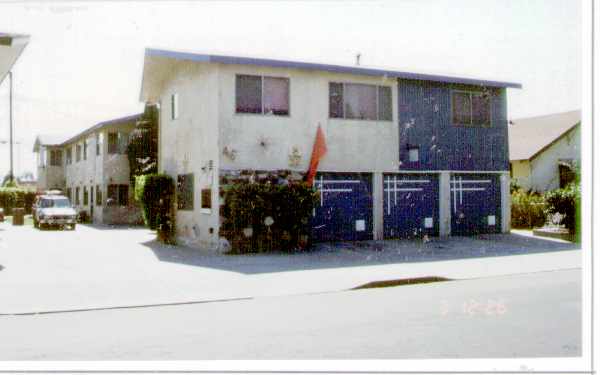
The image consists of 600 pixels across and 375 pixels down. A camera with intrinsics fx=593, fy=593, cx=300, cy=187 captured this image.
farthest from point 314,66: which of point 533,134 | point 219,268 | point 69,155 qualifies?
point 69,155

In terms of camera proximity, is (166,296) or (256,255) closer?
(166,296)

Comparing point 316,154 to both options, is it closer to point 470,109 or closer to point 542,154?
point 470,109

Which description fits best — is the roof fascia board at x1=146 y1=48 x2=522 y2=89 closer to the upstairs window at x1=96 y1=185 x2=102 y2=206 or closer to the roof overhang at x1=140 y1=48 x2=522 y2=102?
the roof overhang at x1=140 y1=48 x2=522 y2=102

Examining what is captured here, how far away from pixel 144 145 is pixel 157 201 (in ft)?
31.8

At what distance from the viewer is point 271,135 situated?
1554 centimetres

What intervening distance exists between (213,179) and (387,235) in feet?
17.5

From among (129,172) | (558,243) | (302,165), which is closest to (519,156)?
(558,243)

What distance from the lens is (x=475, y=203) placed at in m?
18.3

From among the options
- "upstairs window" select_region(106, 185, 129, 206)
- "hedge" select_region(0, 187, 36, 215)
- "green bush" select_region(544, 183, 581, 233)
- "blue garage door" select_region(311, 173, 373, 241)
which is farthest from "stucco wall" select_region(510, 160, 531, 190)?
"hedge" select_region(0, 187, 36, 215)

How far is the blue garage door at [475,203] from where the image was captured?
1798 centimetres

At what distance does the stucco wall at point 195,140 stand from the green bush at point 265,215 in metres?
0.64

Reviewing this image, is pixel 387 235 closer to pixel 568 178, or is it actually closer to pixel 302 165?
pixel 302 165

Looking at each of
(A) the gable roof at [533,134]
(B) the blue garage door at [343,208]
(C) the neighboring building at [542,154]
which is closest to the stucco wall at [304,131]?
(B) the blue garage door at [343,208]

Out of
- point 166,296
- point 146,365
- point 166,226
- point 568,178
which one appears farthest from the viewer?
point 568,178
